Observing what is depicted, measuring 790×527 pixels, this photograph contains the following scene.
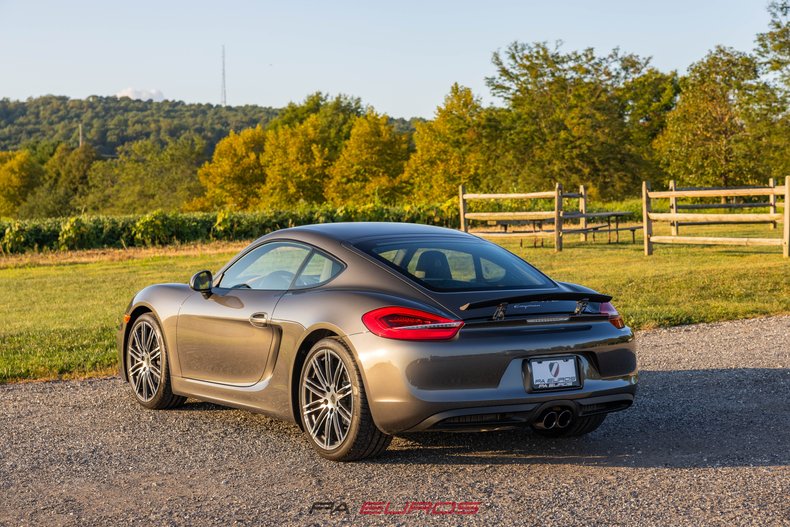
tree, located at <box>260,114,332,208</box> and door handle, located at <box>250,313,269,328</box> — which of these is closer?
door handle, located at <box>250,313,269,328</box>

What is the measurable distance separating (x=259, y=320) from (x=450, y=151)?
205 feet

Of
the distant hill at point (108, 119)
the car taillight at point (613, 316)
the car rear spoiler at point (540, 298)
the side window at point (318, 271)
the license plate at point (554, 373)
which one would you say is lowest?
the license plate at point (554, 373)

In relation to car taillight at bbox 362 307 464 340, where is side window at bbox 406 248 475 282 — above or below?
above

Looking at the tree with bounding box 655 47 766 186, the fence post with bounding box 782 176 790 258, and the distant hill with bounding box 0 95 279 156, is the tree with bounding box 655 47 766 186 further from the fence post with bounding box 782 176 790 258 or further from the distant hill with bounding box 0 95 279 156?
the distant hill with bounding box 0 95 279 156

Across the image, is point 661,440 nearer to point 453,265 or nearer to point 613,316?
point 613,316

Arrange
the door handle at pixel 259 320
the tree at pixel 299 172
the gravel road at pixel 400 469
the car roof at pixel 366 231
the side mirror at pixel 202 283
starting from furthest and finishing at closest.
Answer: the tree at pixel 299 172 < the side mirror at pixel 202 283 < the car roof at pixel 366 231 < the door handle at pixel 259 320 < the gravel road at pixel 400 469

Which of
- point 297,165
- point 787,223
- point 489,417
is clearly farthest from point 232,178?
point 489,417

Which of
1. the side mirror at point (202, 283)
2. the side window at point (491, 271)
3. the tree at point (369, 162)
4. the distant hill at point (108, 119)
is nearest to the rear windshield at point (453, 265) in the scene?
→ the side window at point (491, 271)

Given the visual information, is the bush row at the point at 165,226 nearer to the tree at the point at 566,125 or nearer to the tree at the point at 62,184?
the tree at the point at 566,125

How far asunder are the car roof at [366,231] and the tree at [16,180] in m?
142

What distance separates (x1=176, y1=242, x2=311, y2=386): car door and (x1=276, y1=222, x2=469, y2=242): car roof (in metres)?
0.17

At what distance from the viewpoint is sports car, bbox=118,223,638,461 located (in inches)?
211

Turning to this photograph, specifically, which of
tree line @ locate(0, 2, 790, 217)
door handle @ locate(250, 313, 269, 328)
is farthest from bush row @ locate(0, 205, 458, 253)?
door handle @ locate(250, 313, 269, 328)

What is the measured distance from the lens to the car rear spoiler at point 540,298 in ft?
18.1
